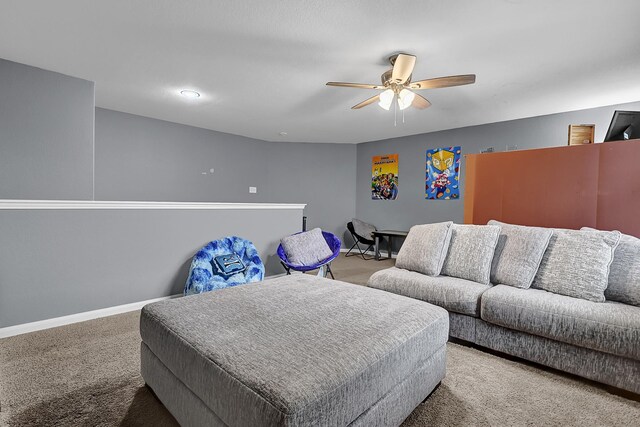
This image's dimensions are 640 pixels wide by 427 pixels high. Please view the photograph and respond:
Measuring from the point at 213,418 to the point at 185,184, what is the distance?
489cm

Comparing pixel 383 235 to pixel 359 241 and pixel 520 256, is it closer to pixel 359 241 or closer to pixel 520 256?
pixel 359 241

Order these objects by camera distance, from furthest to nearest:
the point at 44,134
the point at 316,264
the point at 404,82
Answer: the point at 316,264 < the point at 44,134 < the point at 404,82

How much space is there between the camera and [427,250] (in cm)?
270

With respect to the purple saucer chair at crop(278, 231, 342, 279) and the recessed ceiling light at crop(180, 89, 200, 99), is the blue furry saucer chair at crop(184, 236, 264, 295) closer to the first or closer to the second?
the purple saucer chair at crop(278, 231, 342, 279)

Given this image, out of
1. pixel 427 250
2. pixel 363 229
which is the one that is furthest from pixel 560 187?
pixel 363 229

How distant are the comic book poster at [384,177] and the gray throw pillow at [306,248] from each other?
10.0 feet

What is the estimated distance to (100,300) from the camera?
285 cm

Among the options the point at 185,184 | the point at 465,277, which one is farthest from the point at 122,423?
the point at 185,184

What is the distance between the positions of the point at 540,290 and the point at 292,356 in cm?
202

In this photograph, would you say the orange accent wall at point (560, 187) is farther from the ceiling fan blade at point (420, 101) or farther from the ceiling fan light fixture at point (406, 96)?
the ceiling fan light fixture at point (406, 96)

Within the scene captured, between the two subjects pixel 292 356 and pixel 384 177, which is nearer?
pixel 292 356

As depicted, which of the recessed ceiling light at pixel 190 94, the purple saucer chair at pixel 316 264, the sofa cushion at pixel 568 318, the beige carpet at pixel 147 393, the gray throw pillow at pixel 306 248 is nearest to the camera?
the beige carpet at pixel 147 393

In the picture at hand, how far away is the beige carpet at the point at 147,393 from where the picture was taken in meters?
1.52

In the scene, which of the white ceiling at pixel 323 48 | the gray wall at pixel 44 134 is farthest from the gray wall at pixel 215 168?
the gray wall at pixel 44 134
